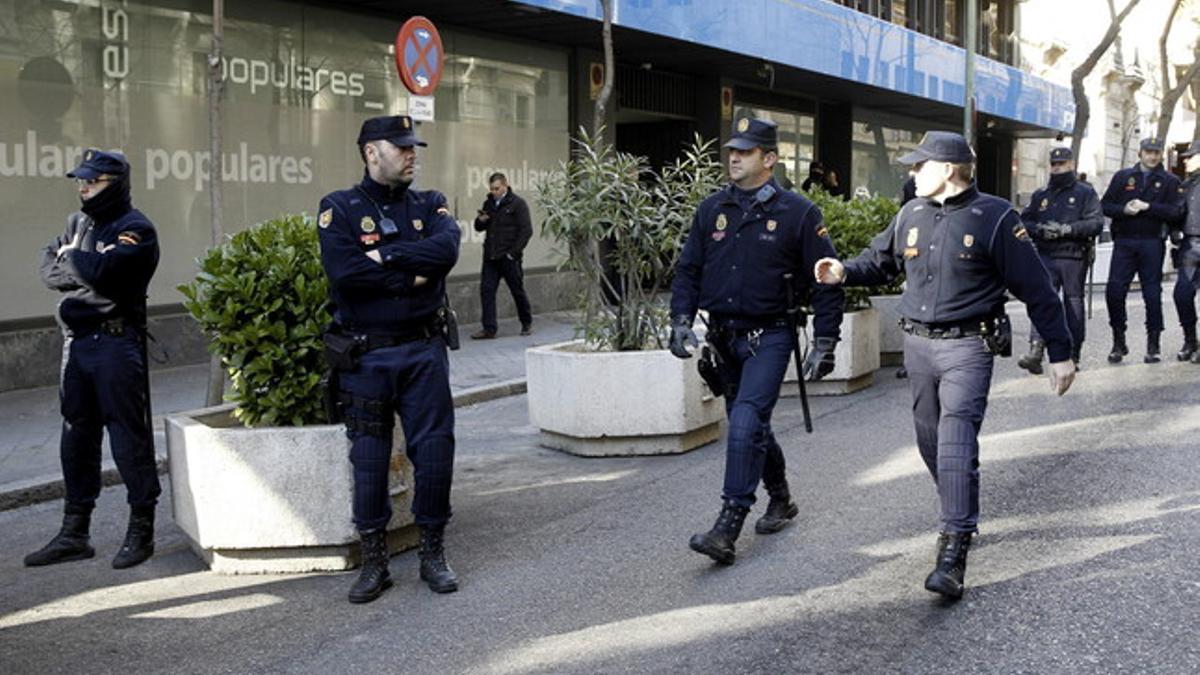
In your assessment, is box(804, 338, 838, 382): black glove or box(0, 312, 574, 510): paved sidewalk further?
box(0, 312, 574, 510): paved sidewalk

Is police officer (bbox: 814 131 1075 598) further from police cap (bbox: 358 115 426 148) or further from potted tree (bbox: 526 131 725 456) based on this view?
potted tree (bbox: 526 131 725 456)

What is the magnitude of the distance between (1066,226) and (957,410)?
616 centimetres

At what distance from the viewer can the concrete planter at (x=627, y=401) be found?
809 centimetres

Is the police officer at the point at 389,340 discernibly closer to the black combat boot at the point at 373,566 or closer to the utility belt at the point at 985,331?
the black combat boot at the point at 373,566

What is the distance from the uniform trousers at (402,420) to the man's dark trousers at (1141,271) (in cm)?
817

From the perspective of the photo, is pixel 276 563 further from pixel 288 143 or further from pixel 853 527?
pixel 288 143

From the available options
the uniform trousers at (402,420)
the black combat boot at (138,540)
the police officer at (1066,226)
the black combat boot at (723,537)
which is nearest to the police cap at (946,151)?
the black combat boot at (723,537)

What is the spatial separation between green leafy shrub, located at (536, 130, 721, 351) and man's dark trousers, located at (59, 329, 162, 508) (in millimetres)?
3198

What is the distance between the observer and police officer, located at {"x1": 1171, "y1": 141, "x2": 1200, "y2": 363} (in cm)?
1157

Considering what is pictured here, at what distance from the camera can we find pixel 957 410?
5125mm

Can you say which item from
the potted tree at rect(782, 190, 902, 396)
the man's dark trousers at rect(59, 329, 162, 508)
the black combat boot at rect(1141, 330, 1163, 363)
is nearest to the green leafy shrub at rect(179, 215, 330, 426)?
the man's dark trousers at rect(59, 329, 162, 508)

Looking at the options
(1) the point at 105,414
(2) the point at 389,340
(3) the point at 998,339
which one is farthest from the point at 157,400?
(3) the point at 998,339

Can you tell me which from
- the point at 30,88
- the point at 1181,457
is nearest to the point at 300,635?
the point at 1181,457

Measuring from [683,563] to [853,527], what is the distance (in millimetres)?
975
